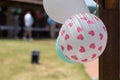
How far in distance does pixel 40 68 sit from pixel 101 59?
817 cm

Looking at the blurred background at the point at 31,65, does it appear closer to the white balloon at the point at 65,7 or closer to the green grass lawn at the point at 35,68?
the green grass lawn at the point at 35,68

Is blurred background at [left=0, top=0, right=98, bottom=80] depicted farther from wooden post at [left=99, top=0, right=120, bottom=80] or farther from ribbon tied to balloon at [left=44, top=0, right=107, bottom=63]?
ribbon tied to balloon at [left=44, top=0, right=107, bottom=63]

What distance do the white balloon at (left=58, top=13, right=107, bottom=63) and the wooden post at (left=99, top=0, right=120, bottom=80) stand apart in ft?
2.55

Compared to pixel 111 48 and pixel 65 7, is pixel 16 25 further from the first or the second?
pixel 65 7

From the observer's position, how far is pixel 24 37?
20828 mm

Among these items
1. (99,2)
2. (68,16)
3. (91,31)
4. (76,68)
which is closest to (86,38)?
(91,31)

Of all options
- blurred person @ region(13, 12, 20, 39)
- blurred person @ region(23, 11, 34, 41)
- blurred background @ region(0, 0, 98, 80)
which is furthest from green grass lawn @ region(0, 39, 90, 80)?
blurred person @ region(13, 12, 20, 39)

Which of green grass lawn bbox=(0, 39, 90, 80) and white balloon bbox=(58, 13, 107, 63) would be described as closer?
white balloon bbox=(58, 13, 107, 63)

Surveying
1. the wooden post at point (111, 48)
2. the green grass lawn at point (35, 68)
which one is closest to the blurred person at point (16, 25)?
the green grass lawn at point (35, 68)

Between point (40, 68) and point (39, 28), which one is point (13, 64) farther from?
point (39, 28)

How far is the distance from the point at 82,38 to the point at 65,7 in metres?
0.60

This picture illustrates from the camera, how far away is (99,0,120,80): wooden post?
500 cm

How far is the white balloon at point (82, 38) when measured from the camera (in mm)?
4105

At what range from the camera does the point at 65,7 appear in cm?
456
